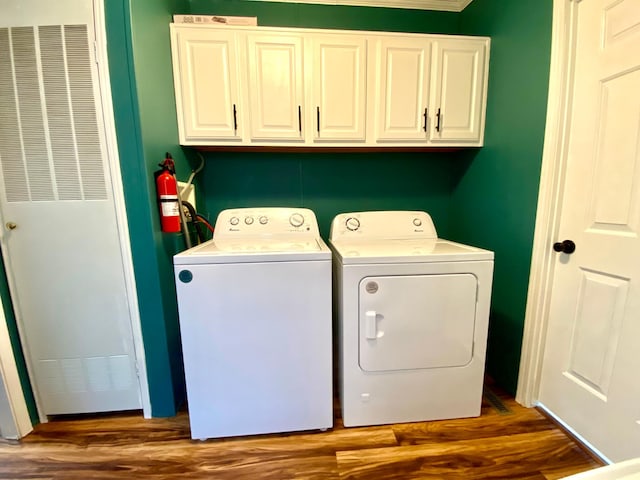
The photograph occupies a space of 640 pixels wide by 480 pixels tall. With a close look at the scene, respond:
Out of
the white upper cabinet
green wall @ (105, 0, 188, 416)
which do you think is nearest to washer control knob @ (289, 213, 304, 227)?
the white upper cabinet

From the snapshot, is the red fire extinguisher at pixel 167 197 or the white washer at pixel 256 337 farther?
the red fire extinguisher at pixel 167 197

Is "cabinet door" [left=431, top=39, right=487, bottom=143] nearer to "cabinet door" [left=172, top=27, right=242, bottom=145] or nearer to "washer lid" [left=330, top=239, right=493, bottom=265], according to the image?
"washer lid" [left=330, top=239, right=493, bottom=265]

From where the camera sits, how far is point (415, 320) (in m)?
1.36

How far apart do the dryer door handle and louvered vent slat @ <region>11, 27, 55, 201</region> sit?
162 cm

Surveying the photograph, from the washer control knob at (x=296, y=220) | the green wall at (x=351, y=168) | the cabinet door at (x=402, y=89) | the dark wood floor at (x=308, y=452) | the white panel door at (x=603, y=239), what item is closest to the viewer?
the white panel door at (x=603, y=239)

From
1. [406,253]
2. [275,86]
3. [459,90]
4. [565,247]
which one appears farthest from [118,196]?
[565,247]

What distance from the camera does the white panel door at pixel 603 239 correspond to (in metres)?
1.08

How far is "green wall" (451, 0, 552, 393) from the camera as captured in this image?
1.41 m

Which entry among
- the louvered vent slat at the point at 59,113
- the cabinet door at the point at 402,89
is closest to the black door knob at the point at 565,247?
the cabinet door at the point at 402,89

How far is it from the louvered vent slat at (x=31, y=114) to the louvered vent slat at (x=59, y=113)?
39mm

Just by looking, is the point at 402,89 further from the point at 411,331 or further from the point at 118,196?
the point at 118,196

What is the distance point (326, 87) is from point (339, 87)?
0.26ft

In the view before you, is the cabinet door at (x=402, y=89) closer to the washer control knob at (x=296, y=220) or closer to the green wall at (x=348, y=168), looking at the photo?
the green wall at (x=348, y=168)

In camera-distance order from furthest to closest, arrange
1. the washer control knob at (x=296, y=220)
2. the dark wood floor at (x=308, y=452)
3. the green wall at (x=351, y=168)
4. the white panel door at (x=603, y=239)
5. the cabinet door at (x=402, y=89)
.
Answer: the washer control knob at (x=296, y=220)
the cabinet door at (x=402, y=89)
the green wall at (x=351, y=168)
the dark wood floor at (x=308, y=452)
the white panel door at (x=603, y=239)
